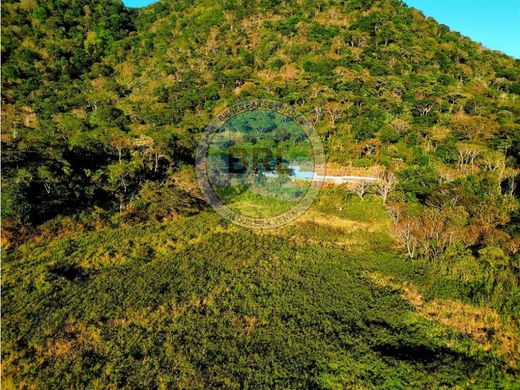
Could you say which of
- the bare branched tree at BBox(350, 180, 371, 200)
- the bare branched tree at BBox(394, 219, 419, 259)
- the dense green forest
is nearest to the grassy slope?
the dense green forest

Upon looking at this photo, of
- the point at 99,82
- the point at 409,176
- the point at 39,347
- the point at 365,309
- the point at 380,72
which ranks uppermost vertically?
the point at 380,72

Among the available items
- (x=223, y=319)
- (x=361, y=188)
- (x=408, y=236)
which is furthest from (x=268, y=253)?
(x=361, y=188)

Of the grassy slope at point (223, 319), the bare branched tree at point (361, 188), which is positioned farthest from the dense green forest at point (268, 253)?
the bare branched tree at point (361, 188)

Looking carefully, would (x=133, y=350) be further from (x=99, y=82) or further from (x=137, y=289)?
(x=99, y=82)

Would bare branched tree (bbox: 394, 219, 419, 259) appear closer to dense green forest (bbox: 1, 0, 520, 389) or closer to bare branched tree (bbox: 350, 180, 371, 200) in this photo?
dense green forest (bbox: 1, 0, 520, 389)

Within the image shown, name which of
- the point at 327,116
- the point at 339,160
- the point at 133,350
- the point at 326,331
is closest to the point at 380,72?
the point at 327,116

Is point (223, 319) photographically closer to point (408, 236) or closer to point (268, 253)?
point (268, 253)
